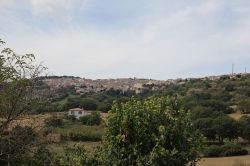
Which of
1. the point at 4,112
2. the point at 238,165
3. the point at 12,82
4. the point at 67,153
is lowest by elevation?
the point at 238,165

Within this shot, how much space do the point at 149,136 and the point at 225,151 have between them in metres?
44.9

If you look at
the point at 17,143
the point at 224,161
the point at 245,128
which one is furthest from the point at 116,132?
the point at 245,128

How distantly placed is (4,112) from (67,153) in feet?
9.74

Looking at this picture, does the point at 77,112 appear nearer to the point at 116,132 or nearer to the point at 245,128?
the point at 245,128

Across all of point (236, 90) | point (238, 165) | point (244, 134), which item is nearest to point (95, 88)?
point (236, 90)

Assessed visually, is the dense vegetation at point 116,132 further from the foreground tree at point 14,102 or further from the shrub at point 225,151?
the shrub at point 225,151

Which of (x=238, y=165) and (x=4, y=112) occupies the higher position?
(x=4, y=112)

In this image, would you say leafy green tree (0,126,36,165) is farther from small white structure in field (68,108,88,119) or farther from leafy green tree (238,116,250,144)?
small white structure in field (68,108,88,119)

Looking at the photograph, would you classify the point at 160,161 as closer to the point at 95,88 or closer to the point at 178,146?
the point at 178,146

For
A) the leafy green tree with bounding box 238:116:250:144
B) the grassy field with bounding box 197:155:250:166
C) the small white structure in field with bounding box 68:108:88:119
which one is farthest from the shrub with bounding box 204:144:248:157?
the small white structure in field with bounding box 68:108:88:119

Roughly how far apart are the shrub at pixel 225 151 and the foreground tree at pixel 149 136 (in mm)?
42300

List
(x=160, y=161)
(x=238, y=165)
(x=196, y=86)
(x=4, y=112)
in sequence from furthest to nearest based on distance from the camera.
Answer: (x=196, y=86), (x=238, y=165), (x=4, y=112), (x=160, y=161)

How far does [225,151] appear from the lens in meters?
60.3

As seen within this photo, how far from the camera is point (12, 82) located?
1853cm
